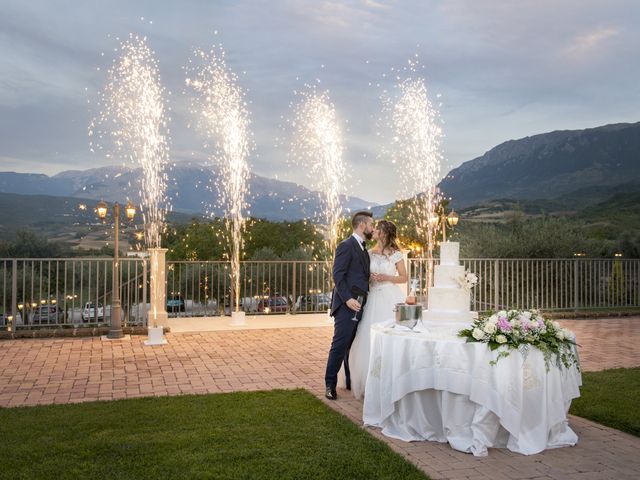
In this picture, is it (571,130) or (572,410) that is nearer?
(572,410)

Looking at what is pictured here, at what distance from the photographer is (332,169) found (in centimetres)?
1686

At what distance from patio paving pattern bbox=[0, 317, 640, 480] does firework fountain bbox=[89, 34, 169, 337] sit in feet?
12.0

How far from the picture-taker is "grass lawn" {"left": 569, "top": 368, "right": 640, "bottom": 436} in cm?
592

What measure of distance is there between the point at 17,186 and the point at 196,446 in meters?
147

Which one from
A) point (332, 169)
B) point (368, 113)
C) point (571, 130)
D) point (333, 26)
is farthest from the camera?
point (571, 130)

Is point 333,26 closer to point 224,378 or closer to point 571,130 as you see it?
point 224,378

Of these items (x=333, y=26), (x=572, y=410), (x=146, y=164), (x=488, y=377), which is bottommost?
(x=572, y=410)

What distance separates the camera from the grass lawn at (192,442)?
4.38 meters

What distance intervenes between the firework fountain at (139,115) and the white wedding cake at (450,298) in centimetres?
888

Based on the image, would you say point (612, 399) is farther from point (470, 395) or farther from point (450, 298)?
point (470, 395)

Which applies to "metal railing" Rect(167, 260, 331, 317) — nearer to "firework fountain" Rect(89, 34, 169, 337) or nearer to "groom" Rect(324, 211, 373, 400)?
"firework fountain" Rect(89, 34, 169, 337)

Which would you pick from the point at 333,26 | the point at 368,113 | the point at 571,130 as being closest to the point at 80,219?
the point at 333,26

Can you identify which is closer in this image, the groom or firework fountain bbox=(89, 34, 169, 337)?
the groom

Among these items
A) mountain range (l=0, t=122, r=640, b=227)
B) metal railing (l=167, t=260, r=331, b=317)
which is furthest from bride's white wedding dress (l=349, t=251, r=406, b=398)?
mountain range (l=0, t=122, r=640, b=227)
